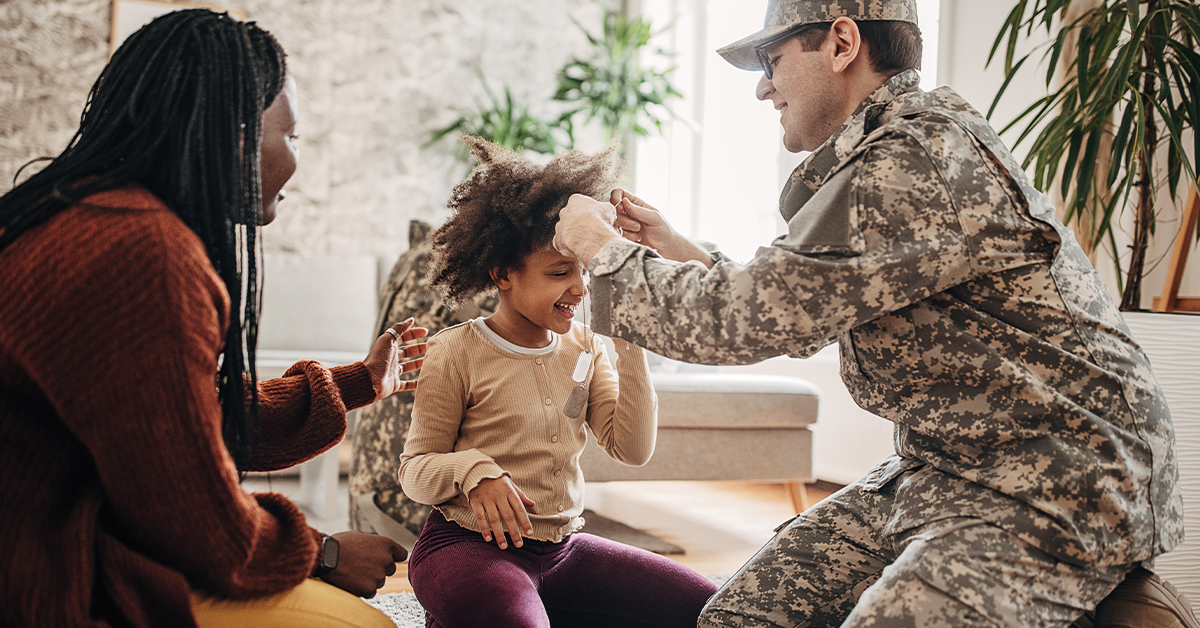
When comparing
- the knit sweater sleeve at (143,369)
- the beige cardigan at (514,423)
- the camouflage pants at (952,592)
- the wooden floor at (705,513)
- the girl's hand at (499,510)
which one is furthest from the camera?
the wooden floor at (705,513)

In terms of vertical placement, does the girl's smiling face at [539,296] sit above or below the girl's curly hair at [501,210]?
below

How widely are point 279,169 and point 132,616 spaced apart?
0.50 metres

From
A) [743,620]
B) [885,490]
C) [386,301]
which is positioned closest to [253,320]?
[743,620]

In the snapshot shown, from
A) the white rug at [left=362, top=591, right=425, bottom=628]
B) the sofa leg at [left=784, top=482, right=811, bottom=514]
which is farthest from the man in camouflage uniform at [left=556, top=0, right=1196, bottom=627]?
the sofa leg at [left=784, top=482, right=811, bottom=514]

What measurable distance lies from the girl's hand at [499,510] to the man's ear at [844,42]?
754 millimetres

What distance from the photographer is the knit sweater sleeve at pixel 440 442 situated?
1.18 metres

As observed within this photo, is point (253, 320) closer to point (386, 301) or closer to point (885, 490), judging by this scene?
point (885, 490)

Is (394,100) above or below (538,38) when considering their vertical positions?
below

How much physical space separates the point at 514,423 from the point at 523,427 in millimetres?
16

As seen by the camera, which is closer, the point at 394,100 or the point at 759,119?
the point at 759,119

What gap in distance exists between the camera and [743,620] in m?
1.22

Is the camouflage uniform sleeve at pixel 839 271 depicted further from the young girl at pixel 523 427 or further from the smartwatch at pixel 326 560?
the smartwatch at pixel 326 560

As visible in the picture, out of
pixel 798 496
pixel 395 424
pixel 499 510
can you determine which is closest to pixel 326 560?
pixel 499 510

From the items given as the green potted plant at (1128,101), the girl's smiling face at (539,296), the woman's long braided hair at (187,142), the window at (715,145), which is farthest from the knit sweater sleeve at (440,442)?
the window at (715,145)
